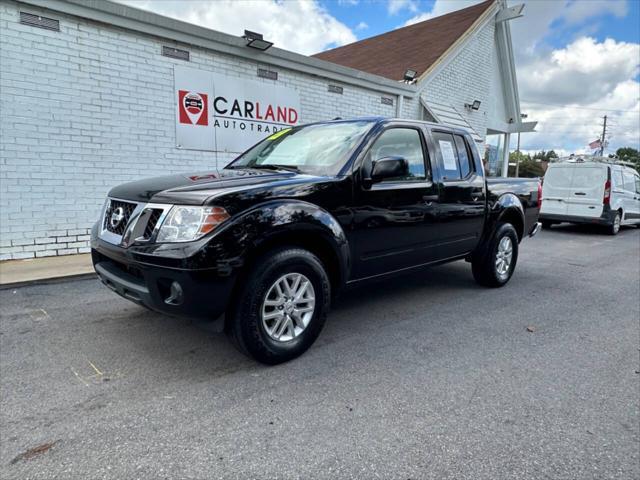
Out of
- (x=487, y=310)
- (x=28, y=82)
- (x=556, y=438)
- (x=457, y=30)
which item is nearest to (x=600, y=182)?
(x=457, y=30)

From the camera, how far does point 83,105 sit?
6316 mm

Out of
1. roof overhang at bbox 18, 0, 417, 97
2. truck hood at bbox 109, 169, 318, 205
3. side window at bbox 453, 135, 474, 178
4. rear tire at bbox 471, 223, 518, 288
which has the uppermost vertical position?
roof overhang at bbox 18, 0, 417, 97

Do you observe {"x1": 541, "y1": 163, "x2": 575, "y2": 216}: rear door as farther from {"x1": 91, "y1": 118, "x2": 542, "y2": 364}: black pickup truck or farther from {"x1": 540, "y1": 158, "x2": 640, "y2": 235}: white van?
{"x1": 91, "y1": 118, "x2": 542, "y2": 364}: black pickup truck

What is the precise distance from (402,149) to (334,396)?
2353mm

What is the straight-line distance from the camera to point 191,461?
6.82 ft

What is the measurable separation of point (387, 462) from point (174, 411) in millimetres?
1252

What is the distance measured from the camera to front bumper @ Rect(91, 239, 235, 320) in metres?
2.62

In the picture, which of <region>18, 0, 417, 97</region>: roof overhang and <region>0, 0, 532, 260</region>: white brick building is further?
<region>18, 0, 417, 97</region>: roof overhang

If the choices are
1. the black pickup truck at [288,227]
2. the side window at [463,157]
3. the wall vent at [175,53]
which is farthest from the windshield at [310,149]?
the wall vent at [175,53]

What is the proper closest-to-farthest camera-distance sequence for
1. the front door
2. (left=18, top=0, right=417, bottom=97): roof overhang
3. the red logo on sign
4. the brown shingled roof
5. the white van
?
the front door → (left=18, top=0, right=417, bottom=97): roof overhang → the red logo on sign → the white van → the brown shingled roof

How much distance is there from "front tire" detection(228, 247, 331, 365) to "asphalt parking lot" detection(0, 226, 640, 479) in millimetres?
175

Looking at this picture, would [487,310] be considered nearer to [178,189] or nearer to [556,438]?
[556,438]

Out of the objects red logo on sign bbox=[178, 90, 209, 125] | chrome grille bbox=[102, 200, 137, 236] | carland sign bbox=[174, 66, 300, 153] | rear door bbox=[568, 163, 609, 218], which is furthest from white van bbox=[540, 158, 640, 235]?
chrome grille bbox=[102, 200, 137, 236]

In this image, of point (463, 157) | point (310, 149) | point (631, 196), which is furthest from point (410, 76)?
point (310, 149)
